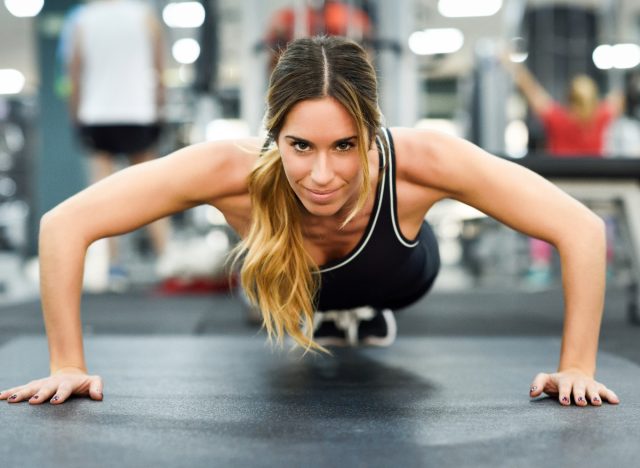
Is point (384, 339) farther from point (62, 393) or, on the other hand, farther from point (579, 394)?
point (62, 393)

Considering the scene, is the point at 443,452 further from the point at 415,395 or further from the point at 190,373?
the point at 190,373

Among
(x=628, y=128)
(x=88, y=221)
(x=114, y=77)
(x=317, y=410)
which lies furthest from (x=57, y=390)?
(x=628, y=128)

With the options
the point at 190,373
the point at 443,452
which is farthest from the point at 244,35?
the point at 443,452

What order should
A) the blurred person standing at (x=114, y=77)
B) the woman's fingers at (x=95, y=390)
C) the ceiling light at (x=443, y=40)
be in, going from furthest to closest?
the ceiling light at (x=443, y=40), the blurred person standing at (x=114, y=77), the woman's fingers at (x=95, y=390)

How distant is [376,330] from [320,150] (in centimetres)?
87

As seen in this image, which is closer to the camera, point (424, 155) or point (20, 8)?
point (424, 155)

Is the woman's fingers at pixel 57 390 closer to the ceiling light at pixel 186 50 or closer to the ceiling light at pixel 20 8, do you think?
the ceiling light at pixel 20 8

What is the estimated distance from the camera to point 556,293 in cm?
339

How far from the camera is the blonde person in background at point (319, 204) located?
101cm

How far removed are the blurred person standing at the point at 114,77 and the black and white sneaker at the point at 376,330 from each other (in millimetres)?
1672

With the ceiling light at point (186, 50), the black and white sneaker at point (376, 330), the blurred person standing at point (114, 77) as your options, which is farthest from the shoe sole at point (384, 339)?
the ceiling light at point (186, 50)

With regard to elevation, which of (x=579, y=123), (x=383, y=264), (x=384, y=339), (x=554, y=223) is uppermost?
(x=579, y=123)

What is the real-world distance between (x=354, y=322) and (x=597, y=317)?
2.43 feet

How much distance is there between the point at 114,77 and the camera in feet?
9.49
